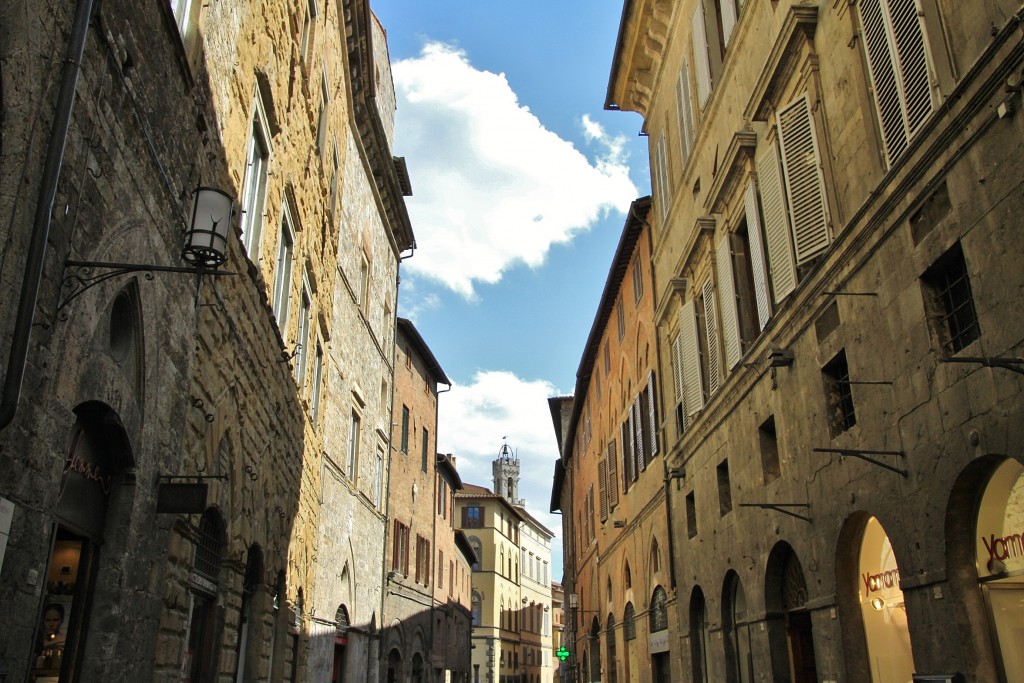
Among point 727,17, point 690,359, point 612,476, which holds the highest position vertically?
point 727,17

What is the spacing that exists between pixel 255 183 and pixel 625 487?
51.9ft

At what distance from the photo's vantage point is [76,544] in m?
5.38

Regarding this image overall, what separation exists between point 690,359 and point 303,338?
6343 millimetres

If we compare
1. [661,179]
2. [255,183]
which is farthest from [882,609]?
[661,179]

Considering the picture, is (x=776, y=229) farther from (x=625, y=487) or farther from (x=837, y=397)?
(x=625, y=487)

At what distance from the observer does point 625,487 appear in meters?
23.2

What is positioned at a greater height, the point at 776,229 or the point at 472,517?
the point at 472,517

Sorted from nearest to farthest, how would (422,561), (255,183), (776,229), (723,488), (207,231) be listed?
(207,231) → (255,183) → (776,229) → (723,488) → (422,561)

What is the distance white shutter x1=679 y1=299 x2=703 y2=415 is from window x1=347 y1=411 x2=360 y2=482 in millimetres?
7160

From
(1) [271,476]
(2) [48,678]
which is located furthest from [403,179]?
(2) [48,678]

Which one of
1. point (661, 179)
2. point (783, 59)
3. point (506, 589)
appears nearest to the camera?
A: point (783, 59)

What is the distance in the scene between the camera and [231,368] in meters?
8.47

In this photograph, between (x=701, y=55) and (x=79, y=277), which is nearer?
(x=79, y=277)

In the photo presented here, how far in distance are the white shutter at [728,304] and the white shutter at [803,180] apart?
265 cm
